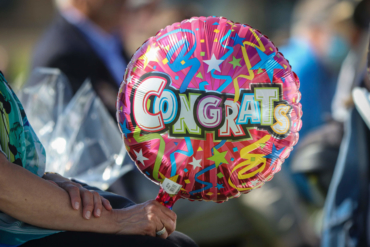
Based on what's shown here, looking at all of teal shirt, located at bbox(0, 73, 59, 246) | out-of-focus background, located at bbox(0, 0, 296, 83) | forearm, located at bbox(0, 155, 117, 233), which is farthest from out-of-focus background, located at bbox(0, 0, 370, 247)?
out-of-focus background, located at bbox(0, 0, 296, 83)

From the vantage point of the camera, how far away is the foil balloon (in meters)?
1.02

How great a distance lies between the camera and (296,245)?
2754 millimetres

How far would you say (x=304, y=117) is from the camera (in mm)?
3320

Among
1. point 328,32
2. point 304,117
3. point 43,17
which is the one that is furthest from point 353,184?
point 43,17

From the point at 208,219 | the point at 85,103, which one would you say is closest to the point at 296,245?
the point at 208,219

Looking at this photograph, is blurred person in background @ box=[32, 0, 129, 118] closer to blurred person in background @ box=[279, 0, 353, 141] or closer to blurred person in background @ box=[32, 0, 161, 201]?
blurred person in background @ box=[32, 0, 161, 201]

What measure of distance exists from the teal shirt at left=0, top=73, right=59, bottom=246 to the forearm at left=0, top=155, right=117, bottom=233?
0.04 m

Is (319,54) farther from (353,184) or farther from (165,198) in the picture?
(165,198)

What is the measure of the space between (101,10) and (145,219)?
1.82 meters

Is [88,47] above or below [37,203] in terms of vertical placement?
above

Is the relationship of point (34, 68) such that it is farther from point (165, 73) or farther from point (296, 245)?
point (296, 245)

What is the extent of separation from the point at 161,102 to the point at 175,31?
20 cm

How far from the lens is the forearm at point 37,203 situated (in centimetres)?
87

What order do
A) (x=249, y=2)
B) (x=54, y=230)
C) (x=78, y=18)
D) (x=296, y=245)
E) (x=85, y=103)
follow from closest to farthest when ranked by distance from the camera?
(x=54, y=230), (x=85, y=103), (x=78, y=18), (x=296, y=245), (x=249, y=2)
